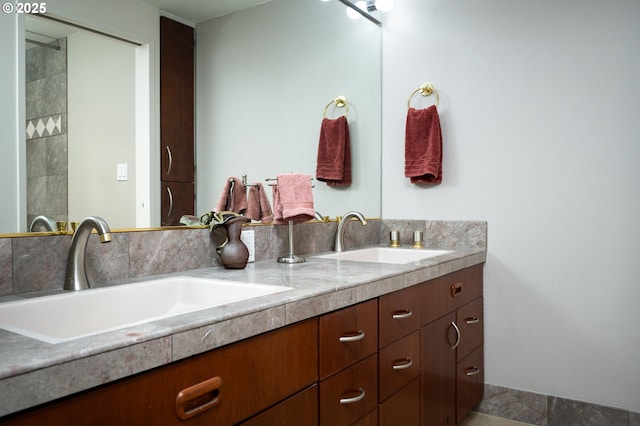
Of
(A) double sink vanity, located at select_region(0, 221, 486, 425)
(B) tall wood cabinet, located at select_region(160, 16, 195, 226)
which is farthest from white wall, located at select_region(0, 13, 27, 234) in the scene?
(B) tall wood cabinet, located at select_region(160, 16, 195, 226)

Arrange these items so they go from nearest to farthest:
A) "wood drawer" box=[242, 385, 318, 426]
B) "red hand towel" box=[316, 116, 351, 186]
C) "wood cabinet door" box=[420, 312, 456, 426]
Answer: "wood drawer" box=[242, 385, 318, 426] < "wood cabinet door" box=[420, 312, 456, 426] < "red hand towel" box=[316, 116, 351, 186]

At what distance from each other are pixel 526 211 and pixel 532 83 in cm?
61

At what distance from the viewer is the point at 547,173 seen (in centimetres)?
220

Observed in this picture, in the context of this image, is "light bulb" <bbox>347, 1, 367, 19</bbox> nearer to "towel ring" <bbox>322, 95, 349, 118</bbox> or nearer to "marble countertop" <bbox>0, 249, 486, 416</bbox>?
"towel ring" <bbox>322, 95, 349, 118</bbox>

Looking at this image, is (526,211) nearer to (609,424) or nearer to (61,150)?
(609,424)

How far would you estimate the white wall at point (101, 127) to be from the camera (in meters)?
1.21

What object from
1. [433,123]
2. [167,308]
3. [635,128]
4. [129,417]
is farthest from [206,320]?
[635,128]

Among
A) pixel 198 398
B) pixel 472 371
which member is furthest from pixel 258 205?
pixel 472 371

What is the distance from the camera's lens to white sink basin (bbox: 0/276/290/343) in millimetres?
991

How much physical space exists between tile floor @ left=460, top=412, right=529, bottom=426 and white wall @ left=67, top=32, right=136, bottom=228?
184cm

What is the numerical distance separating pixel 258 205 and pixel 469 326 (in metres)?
1.14

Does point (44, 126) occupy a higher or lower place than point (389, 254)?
higher

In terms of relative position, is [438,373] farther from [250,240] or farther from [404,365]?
[250,240]

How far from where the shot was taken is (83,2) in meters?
1.24
